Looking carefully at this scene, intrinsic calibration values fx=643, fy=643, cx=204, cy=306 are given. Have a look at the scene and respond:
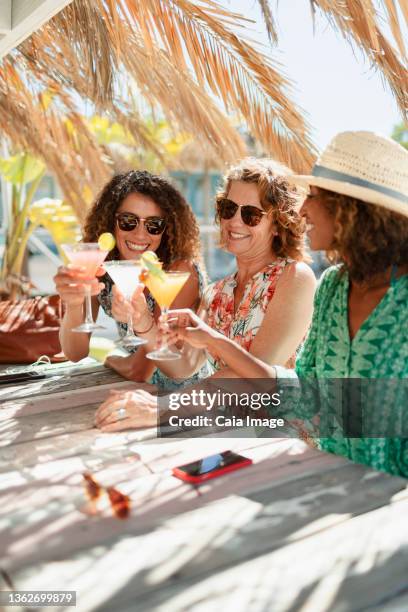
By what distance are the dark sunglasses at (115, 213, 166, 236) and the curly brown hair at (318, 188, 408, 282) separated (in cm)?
133

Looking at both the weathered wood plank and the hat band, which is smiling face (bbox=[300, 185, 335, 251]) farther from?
the weathered wood plank

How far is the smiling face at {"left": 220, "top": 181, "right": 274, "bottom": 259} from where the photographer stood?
2.75m

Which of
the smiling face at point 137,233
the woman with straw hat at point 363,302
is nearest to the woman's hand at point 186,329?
the woman with straw hat at point 363,302

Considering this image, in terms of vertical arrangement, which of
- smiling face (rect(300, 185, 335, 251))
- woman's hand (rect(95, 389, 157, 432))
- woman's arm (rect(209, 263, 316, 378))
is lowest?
woman's hand (rect(95, 389, 157, 432))

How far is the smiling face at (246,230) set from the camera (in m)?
2.75

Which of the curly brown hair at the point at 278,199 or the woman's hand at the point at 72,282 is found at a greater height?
the curly brown hair at the point at 278,199

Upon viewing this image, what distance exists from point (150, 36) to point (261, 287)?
2.23 m

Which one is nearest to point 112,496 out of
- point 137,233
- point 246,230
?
point 246,230

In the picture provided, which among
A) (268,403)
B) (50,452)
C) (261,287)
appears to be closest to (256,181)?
(261,287)

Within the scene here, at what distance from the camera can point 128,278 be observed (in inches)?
96.3

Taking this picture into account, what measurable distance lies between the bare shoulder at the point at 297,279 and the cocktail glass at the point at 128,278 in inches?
23.6

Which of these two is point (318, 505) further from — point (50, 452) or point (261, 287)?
point (261, 287)

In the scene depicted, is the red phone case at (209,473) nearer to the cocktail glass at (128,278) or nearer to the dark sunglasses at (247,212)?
the cocktail glass at (128,278)

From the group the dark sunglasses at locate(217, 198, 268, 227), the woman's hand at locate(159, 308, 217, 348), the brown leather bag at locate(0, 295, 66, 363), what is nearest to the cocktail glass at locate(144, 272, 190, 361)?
the woman's hand at locate(159, 308, 217, 348)
